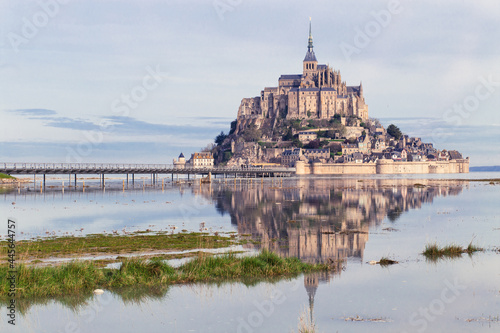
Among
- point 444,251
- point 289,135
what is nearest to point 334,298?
point 444,251

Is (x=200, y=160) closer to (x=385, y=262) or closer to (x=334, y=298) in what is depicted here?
(x=385, y=262)

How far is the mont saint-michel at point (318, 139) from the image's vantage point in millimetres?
179125

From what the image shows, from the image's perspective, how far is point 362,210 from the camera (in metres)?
38.5

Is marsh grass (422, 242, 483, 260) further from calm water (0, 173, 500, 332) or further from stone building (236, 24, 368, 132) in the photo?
stone building (236, 24, 368, 132)

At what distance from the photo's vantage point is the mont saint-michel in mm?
179125

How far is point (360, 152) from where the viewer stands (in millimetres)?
181875

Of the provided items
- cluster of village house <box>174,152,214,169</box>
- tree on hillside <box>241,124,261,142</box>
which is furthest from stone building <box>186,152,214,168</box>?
tree on hillside <box>241,124,261,142</box>

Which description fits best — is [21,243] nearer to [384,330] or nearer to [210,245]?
[210,245]

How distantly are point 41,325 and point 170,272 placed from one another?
171 inches

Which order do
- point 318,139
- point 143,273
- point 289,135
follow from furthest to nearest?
point 289,135 < point 318,139 < point 143,273

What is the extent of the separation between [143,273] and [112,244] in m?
7.88

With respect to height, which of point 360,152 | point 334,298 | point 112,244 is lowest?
point 334,298

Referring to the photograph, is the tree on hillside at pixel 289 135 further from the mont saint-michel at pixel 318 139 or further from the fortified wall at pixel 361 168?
the fortified wall at pixel 361 168

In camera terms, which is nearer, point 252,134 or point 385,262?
point 385,262
